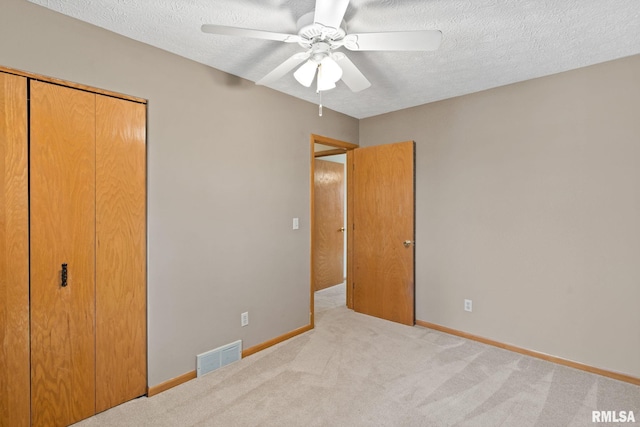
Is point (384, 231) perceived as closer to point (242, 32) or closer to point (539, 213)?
point (539, 213)

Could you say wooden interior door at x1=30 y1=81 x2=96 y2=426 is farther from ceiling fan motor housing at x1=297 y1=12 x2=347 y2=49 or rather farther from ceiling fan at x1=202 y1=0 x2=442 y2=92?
ceiling fan motor housing at x1=297 y1=12 x2=347 y2=49

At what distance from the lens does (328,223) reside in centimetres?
518

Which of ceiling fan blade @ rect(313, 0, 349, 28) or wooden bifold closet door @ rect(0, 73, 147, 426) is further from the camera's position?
wooden bifold closet door @ rect(0, 73, 147, 426)

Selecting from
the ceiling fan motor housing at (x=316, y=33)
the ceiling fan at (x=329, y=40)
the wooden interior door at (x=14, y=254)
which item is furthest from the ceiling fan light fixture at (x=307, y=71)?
the wooden interior door at (x=14, y=254)

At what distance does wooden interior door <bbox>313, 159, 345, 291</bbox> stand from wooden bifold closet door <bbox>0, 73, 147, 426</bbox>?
3.03m

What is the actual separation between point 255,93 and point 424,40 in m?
1.75

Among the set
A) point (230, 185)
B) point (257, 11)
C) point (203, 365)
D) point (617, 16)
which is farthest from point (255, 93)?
point (617, 16)

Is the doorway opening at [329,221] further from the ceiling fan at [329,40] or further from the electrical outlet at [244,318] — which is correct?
the ceiling fan at [329,40]

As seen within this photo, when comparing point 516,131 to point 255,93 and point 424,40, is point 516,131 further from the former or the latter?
point 255,93

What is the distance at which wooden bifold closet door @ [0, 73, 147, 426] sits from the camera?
5.64ft

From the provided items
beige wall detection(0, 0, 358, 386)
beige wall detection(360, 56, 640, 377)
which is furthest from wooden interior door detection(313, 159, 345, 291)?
beige wall detection(360, 56, 640, 377)

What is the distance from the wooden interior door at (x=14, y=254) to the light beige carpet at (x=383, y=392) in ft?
1.47

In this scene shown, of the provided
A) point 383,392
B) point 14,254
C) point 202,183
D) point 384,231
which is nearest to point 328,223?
point 384,231

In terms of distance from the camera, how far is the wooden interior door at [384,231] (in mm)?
3520
